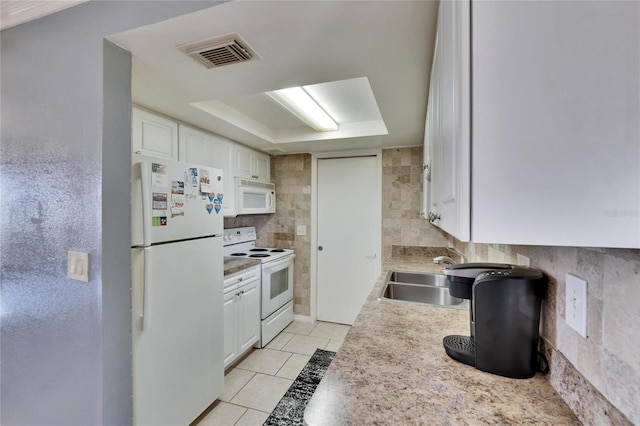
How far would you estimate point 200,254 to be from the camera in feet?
5.98

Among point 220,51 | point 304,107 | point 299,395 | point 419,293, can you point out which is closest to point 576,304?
point 419,293

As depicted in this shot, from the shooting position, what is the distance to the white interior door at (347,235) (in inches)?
133

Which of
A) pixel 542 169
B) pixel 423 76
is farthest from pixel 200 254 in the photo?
pixel 542 169

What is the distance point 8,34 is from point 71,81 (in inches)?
22.0

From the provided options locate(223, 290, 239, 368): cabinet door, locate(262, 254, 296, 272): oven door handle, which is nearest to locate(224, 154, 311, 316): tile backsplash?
locate(262, 254, 296, 272): oven door handle

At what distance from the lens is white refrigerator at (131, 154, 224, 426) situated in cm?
142

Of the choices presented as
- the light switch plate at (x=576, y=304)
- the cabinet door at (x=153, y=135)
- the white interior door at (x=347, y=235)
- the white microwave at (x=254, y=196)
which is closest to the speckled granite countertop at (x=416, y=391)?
the light switch plate at (x=576, y=304)

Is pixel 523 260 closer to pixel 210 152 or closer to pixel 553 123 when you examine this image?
pixel 553 123

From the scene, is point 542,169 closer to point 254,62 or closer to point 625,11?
point 625,11

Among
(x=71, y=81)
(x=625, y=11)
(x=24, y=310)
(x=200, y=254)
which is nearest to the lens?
(x=625, y=11)

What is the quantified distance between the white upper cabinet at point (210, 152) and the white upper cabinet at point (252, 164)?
0.40 ft

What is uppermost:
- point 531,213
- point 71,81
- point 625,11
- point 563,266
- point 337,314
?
point 71,81

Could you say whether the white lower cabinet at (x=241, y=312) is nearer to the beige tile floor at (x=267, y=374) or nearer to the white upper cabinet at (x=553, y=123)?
the beige tile floor at (x=267, y=374)

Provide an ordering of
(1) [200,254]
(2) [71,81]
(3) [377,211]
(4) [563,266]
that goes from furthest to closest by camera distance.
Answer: (3) [377,211]
(1) [200,254]
(2) [71,81]
(4) [563,266]
